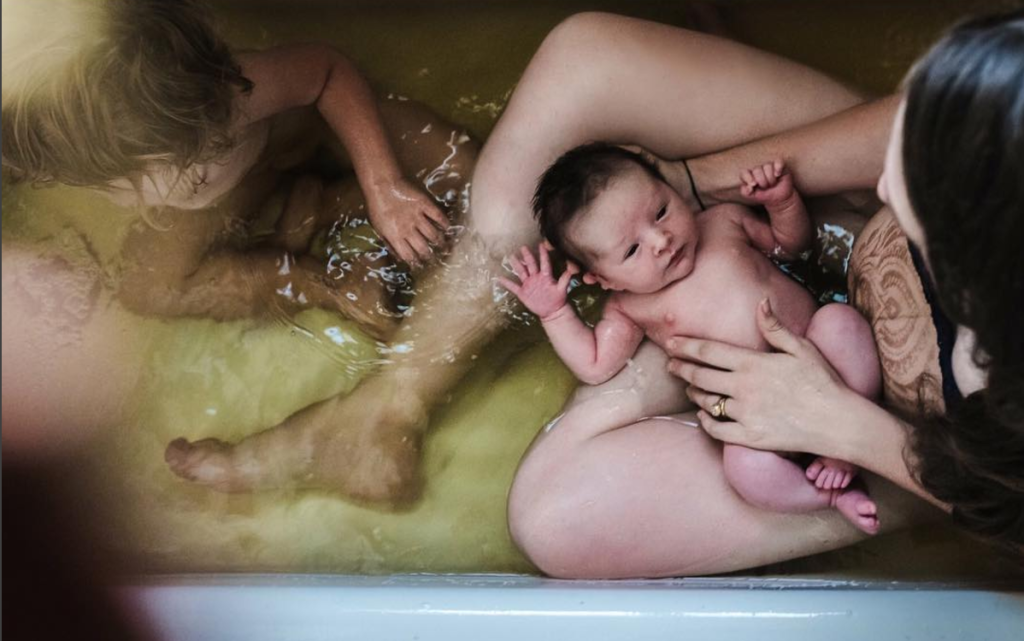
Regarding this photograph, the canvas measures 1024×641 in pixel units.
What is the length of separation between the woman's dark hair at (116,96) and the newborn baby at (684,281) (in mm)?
389

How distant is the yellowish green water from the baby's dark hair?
7.7 inches

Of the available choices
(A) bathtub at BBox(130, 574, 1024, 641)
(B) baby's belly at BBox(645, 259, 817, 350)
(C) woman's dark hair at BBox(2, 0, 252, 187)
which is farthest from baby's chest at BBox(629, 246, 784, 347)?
(C) woman's dark hair at BBox(2, 0, 252, 187)

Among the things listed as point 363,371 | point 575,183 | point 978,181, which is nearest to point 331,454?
point 363,371

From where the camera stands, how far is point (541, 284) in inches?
41.0

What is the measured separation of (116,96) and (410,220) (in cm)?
34

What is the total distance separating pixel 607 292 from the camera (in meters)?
1.07

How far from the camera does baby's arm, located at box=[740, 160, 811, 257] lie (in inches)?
38.9

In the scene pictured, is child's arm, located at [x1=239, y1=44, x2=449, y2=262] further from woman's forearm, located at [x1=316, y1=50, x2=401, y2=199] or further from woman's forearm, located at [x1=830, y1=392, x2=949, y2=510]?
woman's forearm, located at [x1=830, y1=392, x2=949, y2=510]

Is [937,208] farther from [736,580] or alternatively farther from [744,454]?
[736,580]

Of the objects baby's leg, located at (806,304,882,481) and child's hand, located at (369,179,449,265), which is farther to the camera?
child's hand, located at (369,179,449,265)

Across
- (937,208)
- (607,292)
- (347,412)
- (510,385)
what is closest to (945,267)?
(937,208)

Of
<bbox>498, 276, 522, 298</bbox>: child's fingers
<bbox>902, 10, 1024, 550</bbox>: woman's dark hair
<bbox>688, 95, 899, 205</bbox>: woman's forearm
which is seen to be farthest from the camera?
<bbox>498, 276, 522, 298</bbox>: child's fingers

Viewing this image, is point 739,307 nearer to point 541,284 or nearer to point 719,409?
point 719,409

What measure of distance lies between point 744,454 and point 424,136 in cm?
53
